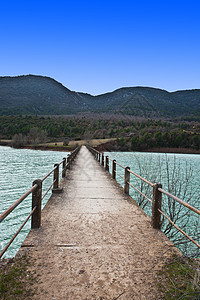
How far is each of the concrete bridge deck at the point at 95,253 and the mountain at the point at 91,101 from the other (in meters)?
141

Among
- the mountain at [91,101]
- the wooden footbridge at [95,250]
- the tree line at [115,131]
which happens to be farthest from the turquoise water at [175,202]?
the mountain at [91,101]

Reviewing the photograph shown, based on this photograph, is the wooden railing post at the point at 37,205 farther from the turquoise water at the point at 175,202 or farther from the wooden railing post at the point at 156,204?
the turquoise water at the point at 175,202

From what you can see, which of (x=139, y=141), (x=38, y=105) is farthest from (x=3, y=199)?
(x=38, y=105)

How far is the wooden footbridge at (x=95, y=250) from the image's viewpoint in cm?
253

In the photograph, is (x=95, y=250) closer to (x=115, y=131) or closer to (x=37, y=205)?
(x=37, y=205)

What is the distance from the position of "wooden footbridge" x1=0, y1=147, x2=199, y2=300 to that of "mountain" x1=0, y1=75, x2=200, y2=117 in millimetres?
141374

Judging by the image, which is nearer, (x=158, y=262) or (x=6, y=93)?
(x=158, y=262)

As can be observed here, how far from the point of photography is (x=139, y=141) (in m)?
89.2

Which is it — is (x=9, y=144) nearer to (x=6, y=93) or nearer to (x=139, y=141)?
(x=139, y=141)

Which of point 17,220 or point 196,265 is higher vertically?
point 196,265

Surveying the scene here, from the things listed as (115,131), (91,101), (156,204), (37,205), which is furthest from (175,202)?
(91,101)

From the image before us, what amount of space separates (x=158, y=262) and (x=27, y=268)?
1.90 meters

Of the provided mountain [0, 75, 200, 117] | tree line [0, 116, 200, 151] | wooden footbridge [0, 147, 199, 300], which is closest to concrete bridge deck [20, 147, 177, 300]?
wooden footbridge [0, 147, 199, 300]

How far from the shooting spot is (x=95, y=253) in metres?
3.37
